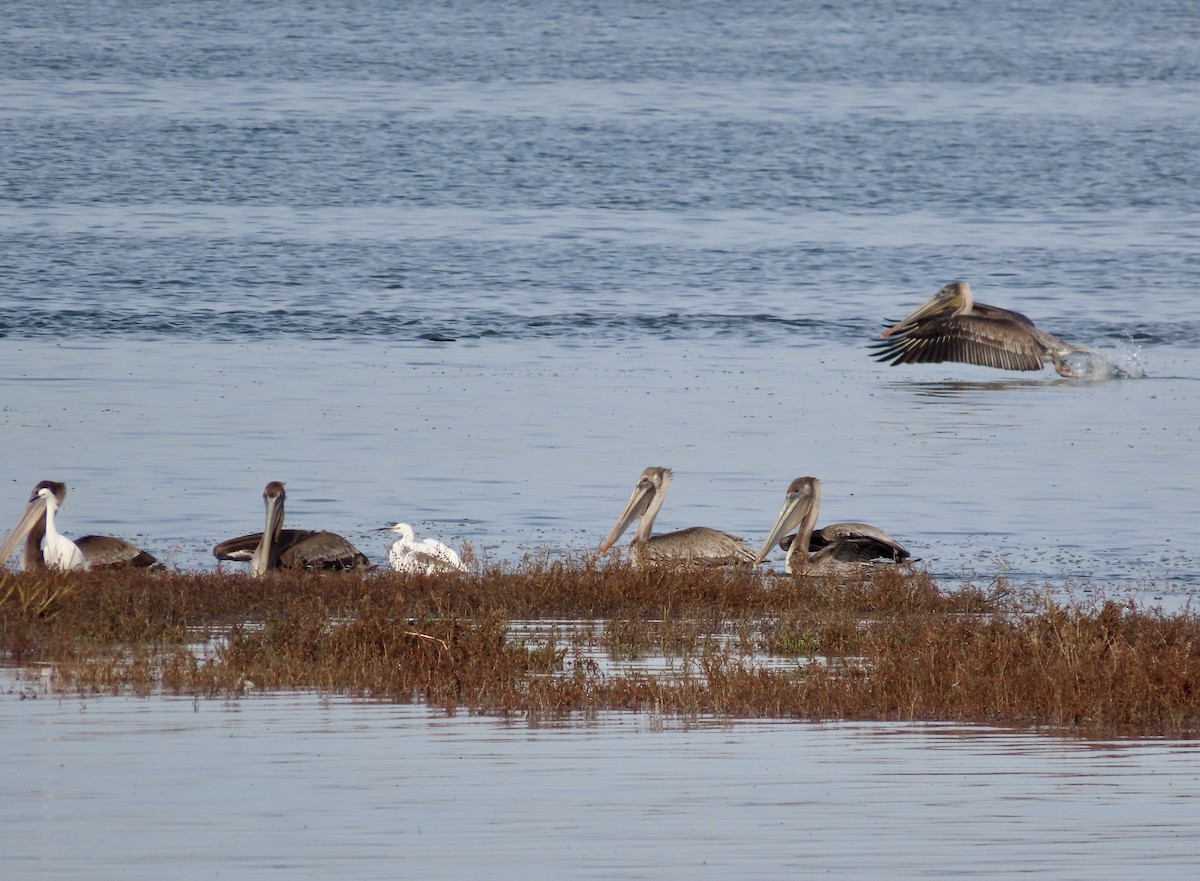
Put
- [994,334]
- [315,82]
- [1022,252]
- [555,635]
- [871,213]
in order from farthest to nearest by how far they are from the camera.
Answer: [315,82], [871,213], [1022,252], [994,334], [555,635]

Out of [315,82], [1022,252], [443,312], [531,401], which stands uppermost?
[315,82]

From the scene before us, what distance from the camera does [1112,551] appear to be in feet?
44.0

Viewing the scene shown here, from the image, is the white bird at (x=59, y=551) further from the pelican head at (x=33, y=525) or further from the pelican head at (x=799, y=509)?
the pelican head at (x=799, y=509)

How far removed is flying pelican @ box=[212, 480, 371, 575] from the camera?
1189cm

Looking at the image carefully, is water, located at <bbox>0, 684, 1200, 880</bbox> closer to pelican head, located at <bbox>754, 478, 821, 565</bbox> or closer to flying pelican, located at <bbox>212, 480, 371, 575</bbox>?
flying pelican, located at <bbox>212, 480, 371, 575</bbox>

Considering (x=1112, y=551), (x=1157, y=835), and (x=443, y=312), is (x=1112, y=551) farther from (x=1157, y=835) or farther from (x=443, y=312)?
(x=443, y=312)

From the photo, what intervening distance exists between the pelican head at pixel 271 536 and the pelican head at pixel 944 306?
11390 mm

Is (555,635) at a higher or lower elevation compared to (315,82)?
lower

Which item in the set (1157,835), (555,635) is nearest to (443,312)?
(555,635)

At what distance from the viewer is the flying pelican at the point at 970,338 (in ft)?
74.6

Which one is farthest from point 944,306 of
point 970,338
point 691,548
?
point 691,548

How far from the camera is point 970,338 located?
22.9 metres

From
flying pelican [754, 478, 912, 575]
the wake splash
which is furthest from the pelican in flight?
the wake splash

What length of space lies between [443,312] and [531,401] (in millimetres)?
7615
